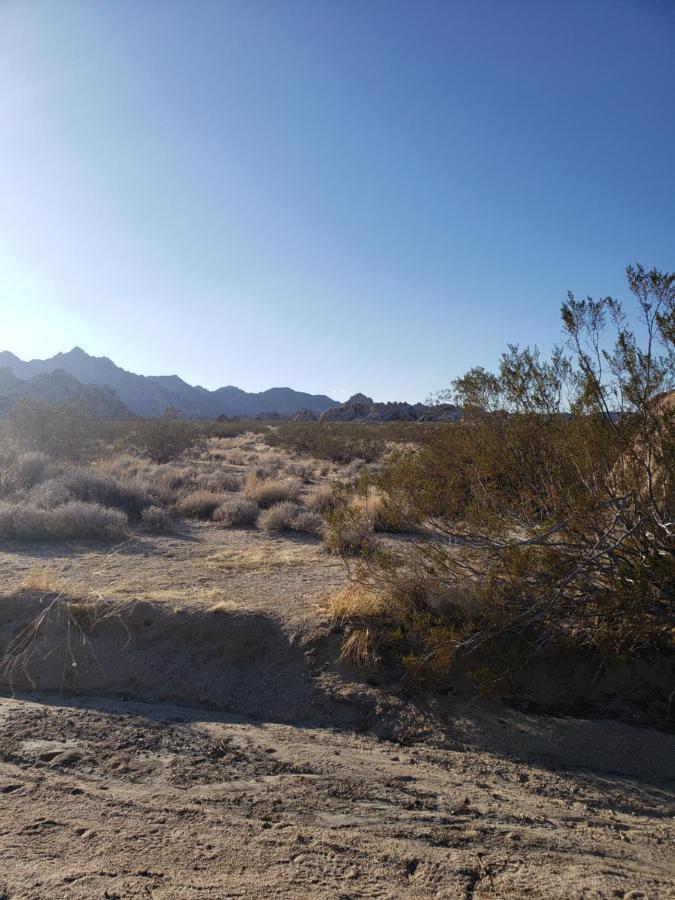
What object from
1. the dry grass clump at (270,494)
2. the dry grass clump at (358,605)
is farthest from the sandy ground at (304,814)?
the dry grass clump at (270,494)

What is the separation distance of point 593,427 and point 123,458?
18652 millimetres

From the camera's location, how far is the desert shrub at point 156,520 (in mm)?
11586

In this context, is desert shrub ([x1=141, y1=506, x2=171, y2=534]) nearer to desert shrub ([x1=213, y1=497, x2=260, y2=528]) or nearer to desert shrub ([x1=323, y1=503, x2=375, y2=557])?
desert shrub ([x1=213, y1=497, x2=260, y2=528])

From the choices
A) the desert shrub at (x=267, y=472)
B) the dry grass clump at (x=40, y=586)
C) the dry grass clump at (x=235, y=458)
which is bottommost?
the dry grass clump at (x=40, y=586)

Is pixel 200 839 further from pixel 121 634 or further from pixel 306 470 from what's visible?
pixel 306 470

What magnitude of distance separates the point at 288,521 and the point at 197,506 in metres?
2.70

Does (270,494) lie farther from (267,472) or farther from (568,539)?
(568,539)

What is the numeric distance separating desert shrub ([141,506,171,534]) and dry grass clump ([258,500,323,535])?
75.1 inches

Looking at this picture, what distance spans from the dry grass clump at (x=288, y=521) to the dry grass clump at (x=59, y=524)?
2.75 meters

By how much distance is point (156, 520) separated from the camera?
11.7 metres

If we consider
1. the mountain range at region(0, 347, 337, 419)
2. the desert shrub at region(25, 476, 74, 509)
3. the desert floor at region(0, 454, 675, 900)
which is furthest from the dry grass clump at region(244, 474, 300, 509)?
the mountain range at region(0, 347, 337, 419)

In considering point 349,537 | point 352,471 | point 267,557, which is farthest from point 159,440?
point 349,537

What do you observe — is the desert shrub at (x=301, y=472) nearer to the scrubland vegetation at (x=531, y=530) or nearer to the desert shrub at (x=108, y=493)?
the desert shrub at (x=108, y=493)

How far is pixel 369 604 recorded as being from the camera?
240 inches
